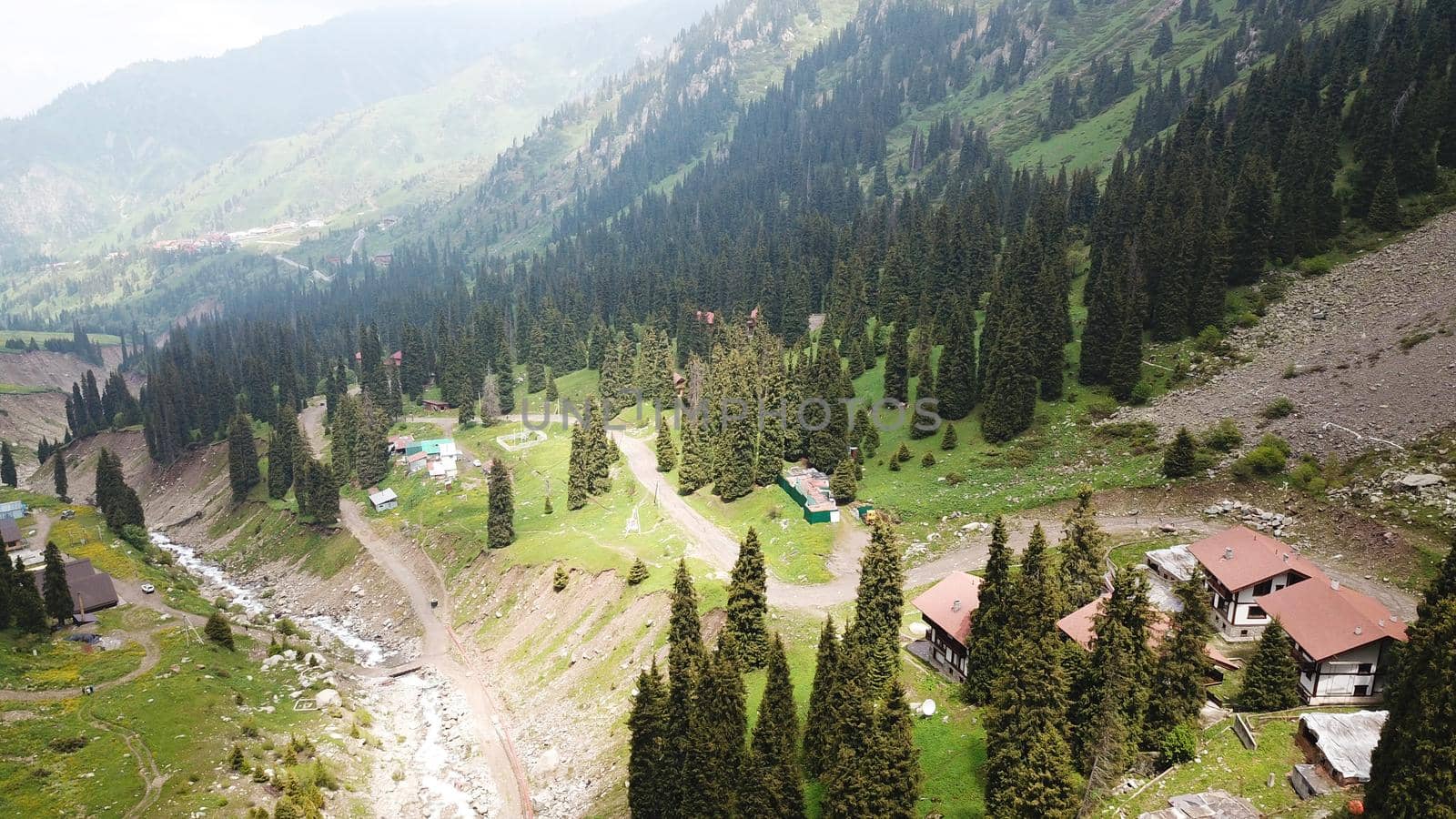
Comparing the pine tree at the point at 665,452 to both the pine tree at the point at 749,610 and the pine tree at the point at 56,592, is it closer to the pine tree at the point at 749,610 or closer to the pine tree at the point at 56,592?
the pine tree at the point at 749,610

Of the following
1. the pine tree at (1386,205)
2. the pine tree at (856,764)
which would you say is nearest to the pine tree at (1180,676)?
the pine tree at (856,764)

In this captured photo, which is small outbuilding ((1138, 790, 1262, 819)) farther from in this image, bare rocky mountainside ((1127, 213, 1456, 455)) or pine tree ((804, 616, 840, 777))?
bare rocky mountainside ((1127, 213, 1456, 455))

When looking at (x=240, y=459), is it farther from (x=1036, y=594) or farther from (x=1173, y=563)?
(x=1173, y=563)

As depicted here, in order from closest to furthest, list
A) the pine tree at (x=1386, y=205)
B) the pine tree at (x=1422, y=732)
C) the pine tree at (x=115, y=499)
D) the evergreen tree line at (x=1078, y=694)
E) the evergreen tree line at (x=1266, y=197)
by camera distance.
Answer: the pine tree at (x=1422, y=732)
the evergreen tree line at (x=1078, y=694)
the pine tree at (x=1386, y=205)
the evergreen tree line at (x=1266, y=197)
the pine tree at (x=115, y=499)

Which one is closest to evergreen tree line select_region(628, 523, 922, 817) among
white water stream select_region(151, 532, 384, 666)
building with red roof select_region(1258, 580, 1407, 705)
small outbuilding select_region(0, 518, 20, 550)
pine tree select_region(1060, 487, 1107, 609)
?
pine tree select_region(1060, 487, 1107, 609)

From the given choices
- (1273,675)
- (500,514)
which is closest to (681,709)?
(1273,675)
